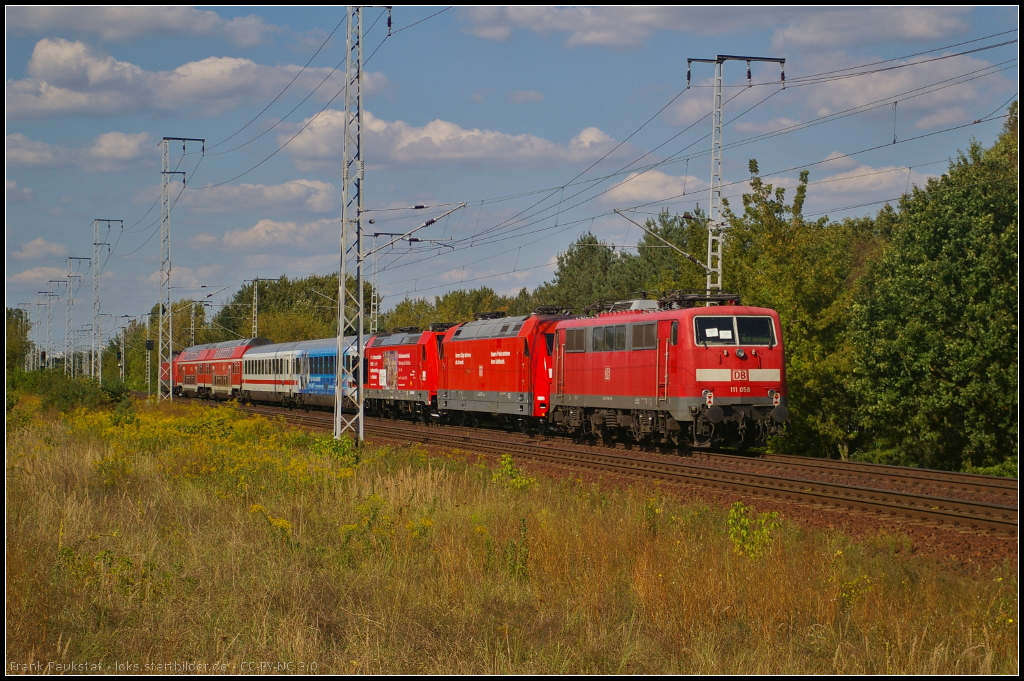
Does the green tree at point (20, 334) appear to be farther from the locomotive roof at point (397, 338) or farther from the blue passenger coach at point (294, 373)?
the locomotive roof at point (397, 338)

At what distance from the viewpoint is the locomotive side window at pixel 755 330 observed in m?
22.7

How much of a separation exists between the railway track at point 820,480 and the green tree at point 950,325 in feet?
19.2

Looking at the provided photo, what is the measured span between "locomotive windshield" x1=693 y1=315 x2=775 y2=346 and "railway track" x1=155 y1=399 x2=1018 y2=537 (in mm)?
2838

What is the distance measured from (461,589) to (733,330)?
1470 centimetres

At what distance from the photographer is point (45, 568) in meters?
9.35

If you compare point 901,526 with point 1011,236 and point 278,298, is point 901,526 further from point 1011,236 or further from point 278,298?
point 278,298

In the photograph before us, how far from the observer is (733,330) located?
22.6 meters

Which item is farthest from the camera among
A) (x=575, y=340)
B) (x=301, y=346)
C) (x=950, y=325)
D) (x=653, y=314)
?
(x=301, y=346)

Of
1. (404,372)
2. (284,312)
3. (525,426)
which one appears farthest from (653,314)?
(284,312)

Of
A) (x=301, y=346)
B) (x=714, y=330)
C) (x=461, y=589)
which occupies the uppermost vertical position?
(x=301, y=346)

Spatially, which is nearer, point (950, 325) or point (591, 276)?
point (950, 325)

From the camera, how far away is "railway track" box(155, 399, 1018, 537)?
553 inches

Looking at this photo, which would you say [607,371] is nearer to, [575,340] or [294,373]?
[575,340]

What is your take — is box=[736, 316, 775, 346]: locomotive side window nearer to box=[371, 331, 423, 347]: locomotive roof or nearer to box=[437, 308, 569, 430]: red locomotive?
box=[437, 308, 569, 430]: red locomotive
